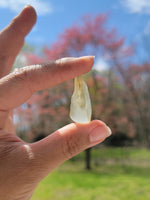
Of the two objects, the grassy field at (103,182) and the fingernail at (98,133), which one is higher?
the fingernail at (98,133)

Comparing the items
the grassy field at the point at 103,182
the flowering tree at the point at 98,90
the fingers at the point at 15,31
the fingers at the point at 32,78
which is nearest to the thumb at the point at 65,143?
the fingers at the point at 32,78

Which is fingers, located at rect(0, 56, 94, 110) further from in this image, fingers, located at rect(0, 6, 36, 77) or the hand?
fingers, located at rect(0, 6, 36, 77)

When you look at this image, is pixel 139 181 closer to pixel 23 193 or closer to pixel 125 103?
pixel 125 103

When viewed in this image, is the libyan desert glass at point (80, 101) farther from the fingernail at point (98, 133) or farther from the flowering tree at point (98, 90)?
the flowering tree at point (98, 90)

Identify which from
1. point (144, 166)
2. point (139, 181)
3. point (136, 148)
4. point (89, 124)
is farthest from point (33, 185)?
point (136, 148)

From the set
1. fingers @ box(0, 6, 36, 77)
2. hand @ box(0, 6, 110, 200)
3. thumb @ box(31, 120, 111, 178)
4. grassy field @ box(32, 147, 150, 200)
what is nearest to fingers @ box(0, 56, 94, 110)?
hand @ box(0, 6, 110, 200)

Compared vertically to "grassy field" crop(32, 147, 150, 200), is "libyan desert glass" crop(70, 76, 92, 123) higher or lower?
higher

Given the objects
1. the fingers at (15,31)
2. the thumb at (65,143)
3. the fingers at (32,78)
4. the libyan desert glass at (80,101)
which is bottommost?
the thumb at (65,143)
